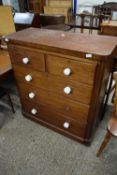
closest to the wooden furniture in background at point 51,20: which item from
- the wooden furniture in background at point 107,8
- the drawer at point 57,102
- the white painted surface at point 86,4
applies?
the drawer at point 57,102

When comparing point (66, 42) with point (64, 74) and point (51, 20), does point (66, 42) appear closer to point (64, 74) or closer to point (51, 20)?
point (64, 74)

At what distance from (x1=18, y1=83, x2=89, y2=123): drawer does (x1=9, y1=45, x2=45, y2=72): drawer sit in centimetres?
25

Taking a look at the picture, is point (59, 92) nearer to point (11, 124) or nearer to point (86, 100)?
point (86, 100)

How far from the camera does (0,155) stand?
1.41 m

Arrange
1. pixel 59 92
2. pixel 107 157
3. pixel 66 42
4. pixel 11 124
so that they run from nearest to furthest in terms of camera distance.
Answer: pixel 66 42 → pixel 59 92 → pixel 107 157 → pixel 11 124

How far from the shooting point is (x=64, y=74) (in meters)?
1.10

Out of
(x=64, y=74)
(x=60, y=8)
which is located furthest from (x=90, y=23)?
(x=64, y=74)

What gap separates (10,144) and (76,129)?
0.70 metres

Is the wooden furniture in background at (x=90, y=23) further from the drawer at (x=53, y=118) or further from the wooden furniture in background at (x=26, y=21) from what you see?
the drawer at (x=53, y=118)

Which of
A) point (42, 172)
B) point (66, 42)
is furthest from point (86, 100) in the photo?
point (42, 172)

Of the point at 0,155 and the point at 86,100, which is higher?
the point at 86,100

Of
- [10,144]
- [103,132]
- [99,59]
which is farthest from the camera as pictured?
Answer: [103,132]

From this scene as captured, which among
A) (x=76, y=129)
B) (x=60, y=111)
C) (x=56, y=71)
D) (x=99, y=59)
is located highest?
(x=99, y=59)

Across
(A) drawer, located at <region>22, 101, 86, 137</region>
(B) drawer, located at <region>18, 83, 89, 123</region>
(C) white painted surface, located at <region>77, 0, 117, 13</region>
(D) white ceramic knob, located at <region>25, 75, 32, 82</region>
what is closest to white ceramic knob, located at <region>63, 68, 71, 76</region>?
(B) drawer, located at <region>18, 83, 89, 123</region>
